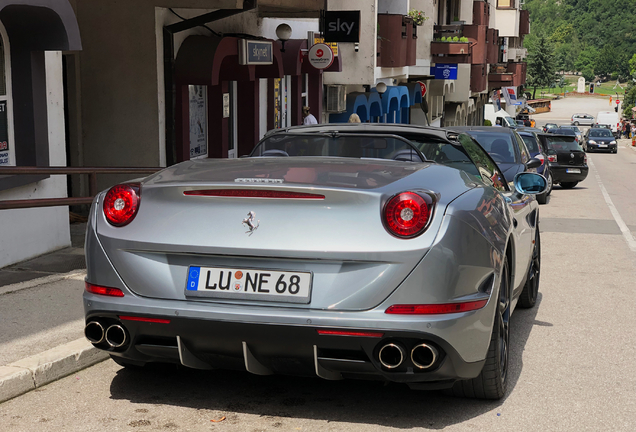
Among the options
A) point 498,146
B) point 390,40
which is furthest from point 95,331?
point 390,40

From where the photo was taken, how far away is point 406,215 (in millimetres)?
4004

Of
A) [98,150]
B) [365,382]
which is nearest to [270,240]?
[365,382]

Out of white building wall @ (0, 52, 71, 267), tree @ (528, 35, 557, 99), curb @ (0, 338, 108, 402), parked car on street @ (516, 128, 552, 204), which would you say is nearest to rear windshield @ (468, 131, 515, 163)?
parked car on street @ (516, 128, 552, 204)

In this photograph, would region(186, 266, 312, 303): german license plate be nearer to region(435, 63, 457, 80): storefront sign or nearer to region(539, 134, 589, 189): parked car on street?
region(539, 134, 589, 189): parked car on street

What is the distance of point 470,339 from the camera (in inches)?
166

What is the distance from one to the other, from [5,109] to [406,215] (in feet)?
20.2

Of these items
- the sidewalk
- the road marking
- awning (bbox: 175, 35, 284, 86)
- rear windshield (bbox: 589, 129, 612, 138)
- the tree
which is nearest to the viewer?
the sidewalk

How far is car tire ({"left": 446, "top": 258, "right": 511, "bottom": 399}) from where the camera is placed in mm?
4586

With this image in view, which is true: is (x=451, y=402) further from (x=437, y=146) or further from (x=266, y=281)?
(x=437, y=146)

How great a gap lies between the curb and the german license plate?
1270mm

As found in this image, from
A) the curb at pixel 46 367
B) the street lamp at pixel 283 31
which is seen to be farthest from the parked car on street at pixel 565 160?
the curb at pixel 46 367

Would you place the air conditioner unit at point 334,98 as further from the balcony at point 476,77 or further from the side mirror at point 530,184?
the balcony at point 476,77

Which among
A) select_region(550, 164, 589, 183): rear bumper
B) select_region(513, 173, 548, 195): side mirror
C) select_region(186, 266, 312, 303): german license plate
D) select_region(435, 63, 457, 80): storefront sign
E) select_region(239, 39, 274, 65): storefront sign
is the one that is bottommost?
select_region(550, 164, 589, 183): rear bumper

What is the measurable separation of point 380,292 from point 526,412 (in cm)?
122
